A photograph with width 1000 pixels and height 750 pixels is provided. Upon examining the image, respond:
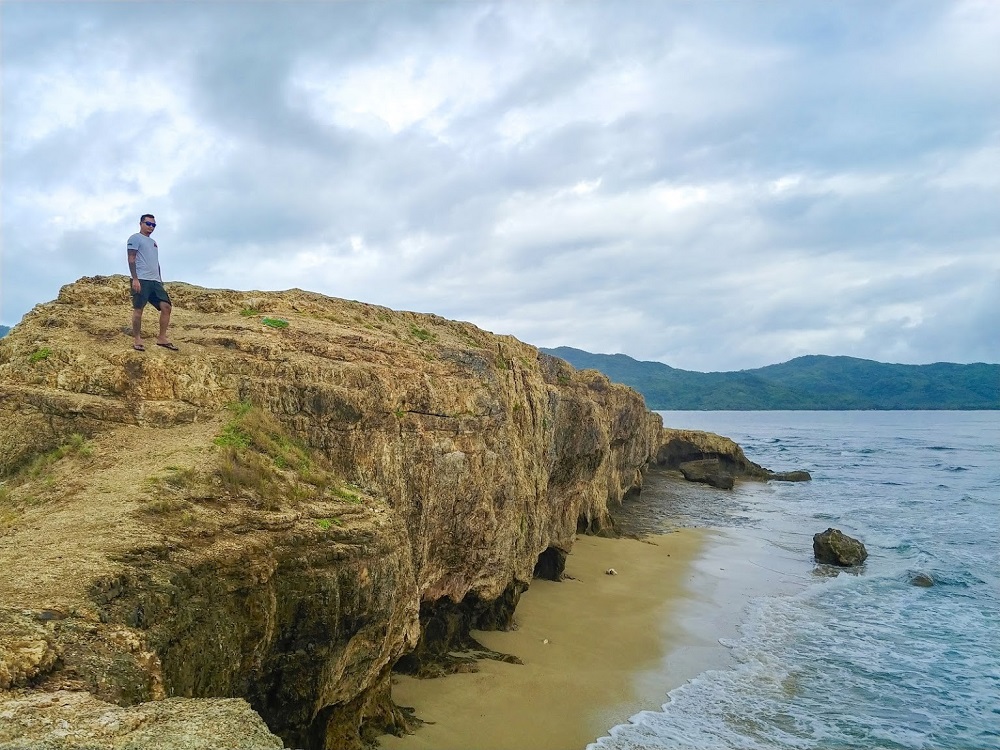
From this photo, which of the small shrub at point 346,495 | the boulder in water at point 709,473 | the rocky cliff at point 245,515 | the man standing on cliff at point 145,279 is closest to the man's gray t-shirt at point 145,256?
the man standing on cliff at point 145,279

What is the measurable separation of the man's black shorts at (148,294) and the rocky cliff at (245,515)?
788mm

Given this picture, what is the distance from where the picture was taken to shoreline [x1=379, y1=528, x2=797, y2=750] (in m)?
10.8

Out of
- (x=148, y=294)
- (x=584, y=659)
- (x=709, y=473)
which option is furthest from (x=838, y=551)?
(x=709, y=473)

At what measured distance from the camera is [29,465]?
27.3ft

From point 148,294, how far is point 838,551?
25.1m

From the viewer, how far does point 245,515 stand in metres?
7.33

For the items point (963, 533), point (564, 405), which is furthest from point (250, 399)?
point (963, 533)

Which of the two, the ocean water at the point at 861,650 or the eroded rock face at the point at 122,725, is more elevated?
the eroded rock face at the point at 122,725

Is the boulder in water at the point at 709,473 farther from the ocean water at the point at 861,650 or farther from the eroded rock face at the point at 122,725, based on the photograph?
the eroded rock face at the point at 122,725

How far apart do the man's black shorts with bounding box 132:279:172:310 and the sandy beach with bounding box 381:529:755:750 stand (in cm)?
800

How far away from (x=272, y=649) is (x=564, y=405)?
16154mm

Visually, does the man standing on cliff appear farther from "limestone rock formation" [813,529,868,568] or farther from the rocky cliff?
"limestone rock formation" [813,529,868,568]

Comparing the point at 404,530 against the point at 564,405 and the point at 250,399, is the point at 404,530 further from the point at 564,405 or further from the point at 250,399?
the point at 564,405

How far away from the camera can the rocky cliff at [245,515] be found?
5.08 meters
